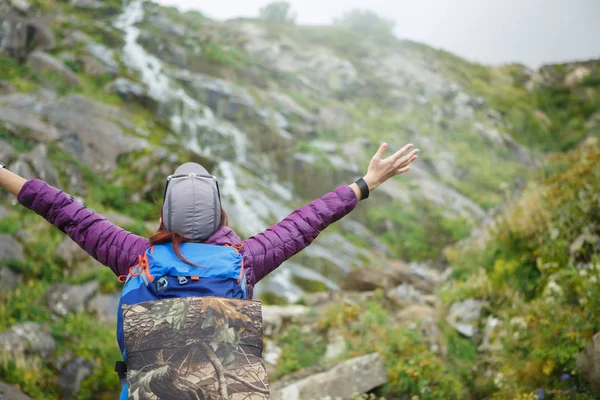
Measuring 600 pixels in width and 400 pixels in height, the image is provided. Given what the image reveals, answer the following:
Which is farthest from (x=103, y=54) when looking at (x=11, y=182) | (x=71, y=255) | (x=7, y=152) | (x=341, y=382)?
(x=11, y=182)

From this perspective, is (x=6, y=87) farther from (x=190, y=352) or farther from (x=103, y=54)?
(x=190, y=352)

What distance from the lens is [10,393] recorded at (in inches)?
177

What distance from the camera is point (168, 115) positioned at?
1598cm

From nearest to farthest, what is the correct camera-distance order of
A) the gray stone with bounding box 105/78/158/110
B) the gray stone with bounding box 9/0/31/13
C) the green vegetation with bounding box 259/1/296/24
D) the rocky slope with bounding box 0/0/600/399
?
the rocky slope with bounding box 0/0/600/399 < the gray stone with bounding box 105/78/158/110 < the gray stone with bounding box 9/0/31/13 < the green vegetation with bounding box 259/1/296/24

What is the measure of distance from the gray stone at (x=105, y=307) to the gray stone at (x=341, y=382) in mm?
3418

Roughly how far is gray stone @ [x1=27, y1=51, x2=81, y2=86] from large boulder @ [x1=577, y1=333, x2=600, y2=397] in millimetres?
15182

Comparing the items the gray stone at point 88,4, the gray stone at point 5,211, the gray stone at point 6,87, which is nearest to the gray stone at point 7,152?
the gray stone at point 5,211

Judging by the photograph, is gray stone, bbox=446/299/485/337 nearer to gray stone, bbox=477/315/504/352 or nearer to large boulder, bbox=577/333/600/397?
gray stone, bbox=477/315/504/352

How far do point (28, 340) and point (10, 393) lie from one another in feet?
4.31

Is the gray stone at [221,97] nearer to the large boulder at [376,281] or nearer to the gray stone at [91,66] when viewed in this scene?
the gray stone at [91,66]

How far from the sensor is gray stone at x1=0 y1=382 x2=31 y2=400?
14.4 feet

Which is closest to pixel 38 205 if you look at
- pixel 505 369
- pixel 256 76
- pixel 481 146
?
pixel 505 369

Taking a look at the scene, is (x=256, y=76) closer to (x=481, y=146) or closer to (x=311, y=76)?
(x=311, y=76)

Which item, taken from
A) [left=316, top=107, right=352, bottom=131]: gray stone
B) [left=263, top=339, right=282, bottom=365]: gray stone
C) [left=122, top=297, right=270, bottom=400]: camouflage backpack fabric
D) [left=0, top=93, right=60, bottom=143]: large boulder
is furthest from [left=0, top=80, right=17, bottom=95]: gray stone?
[left=122, top=297, right=270, bottom=400]: camouflage backpack fabric
